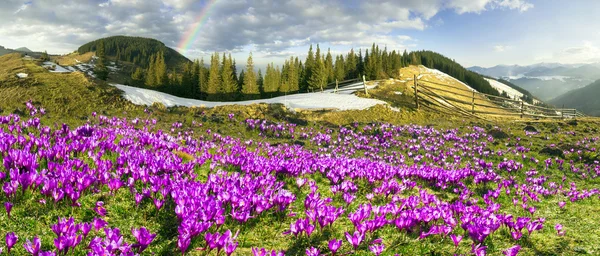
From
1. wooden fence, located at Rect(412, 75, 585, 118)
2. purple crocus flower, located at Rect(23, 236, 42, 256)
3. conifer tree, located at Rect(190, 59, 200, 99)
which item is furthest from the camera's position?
conifer tree, located at Rect(190, 59, 200, 99)

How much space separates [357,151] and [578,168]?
8578 millimetres

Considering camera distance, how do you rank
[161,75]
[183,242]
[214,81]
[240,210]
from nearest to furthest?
[183,242]
[240,210]
[214,81]
[161,75]

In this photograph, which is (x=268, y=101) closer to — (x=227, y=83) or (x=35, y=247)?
(x=35, y=247)

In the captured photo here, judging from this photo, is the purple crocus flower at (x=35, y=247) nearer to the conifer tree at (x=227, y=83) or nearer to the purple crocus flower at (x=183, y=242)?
the purple crocus flower at (x=183, y=242)

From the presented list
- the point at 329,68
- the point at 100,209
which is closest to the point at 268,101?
the point at 100,209

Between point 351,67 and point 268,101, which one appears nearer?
point 268,101

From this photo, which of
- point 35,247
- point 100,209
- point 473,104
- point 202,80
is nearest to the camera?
point 35,247

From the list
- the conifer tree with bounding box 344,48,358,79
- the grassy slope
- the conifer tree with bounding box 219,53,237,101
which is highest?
the conifer tree with bounding box 344,48,358,79

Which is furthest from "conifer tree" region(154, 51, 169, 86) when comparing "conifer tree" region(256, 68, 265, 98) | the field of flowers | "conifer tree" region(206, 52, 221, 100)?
the field of flowers

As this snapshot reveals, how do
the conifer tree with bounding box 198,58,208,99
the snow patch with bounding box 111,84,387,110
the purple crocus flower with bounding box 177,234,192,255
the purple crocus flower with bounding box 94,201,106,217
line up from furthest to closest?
the conifer tree with bounding box 198,58,208,99, the snow patch with bounding box 111,84,387,110, the purple crocus flower with bounding box 94,201,106,217, the purple crocus flower with bounding box 177,234,192,255

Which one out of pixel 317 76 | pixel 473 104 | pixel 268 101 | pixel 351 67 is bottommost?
pixel 473 104

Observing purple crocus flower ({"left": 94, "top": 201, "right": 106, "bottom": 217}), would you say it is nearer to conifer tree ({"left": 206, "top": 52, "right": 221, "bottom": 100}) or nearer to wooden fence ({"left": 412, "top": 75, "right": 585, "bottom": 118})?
wooden fence ({"left": 412, "top": 75, "right": 585, "bottom": 118})

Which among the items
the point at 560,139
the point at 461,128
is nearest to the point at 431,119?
the point at 461,128

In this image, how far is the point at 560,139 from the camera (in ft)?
60.6
